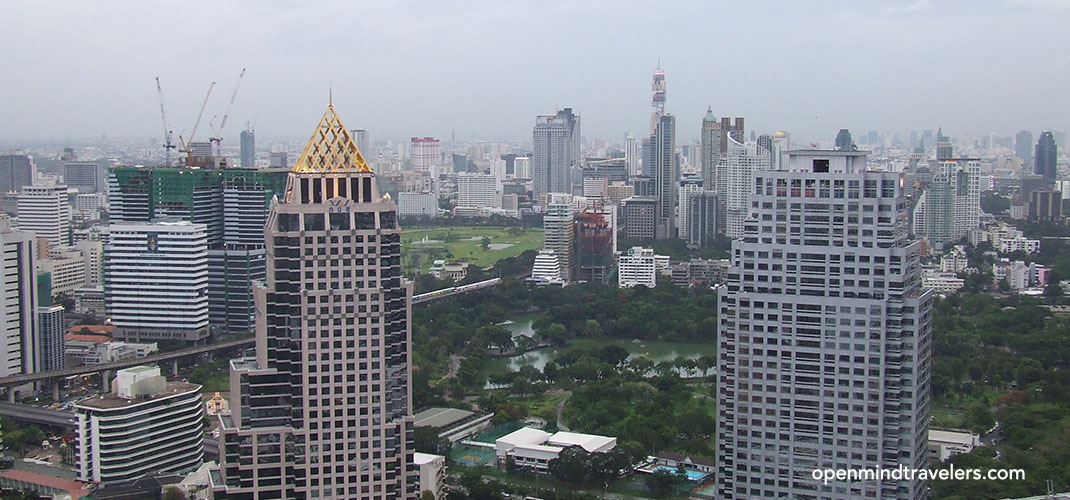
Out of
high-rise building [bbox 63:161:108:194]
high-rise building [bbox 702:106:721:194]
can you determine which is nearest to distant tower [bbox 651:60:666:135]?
high-rise building [bbox 702:106:721:194]

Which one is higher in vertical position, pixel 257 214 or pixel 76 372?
pixel 257 214

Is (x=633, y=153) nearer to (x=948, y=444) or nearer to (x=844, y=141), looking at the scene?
(x=948, y=444)

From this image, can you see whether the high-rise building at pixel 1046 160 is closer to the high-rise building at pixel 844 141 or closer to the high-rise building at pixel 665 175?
the high-rise building at pixel 665 175

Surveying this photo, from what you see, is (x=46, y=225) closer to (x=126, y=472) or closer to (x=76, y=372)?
(x=76, y=372)

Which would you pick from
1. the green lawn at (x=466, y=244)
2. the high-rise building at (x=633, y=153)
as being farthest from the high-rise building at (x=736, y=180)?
the high-rise building at (x=633, y=153)

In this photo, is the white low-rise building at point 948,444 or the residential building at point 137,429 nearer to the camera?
the residential building at point 137,429

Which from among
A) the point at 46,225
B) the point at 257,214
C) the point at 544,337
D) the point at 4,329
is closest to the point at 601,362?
the point at 544,337
